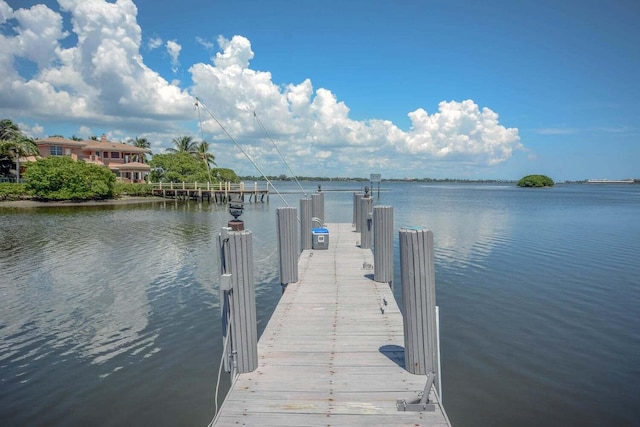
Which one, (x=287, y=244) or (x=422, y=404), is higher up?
(x=287, y=244)

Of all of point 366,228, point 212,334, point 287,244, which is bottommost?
point 212,334

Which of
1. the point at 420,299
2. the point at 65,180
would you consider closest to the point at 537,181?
the point at 65,180

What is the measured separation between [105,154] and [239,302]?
67.4m

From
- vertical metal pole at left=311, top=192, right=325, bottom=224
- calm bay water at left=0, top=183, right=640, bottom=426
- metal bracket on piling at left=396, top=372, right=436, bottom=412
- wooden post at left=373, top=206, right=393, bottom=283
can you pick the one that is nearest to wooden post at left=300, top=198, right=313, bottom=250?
calm bay water at left=0, top=183, right=640, bottom=426

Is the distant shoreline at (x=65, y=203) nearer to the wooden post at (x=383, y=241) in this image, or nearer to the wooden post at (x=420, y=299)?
the wooden post at (x=383, y=241)

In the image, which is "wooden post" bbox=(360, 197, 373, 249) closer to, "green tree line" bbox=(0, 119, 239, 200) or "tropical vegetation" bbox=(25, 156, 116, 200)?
"green tree line" bbox=(0, 119, 239, 200)

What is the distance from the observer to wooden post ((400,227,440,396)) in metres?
5.16

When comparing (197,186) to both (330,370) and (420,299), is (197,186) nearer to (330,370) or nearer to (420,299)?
(330,370)

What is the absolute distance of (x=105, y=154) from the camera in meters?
63.5

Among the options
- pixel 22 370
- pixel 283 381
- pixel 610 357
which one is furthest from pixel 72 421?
pixel 610 357

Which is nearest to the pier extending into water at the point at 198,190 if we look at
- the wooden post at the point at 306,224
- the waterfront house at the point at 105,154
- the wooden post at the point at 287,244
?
the waterfront house at the point at 105,154

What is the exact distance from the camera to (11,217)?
32.7 metres

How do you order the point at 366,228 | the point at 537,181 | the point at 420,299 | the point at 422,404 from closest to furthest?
the point at 422,404 → the point at 420,299 → the point at 366,228 → the point at 537,181

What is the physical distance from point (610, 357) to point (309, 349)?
625cm
